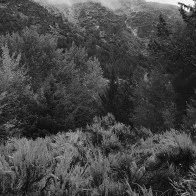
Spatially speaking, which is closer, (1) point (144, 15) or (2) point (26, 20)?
(2) point (26, 20)

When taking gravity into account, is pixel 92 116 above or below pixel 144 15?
above

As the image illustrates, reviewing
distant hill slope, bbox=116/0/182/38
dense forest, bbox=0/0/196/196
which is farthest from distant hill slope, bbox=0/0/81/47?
distant hill slope, bbox=116/0/182/38

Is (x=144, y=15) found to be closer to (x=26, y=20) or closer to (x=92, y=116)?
(x=26, y=20)

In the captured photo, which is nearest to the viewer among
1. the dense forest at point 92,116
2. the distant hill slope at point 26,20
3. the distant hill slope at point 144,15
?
the dense forest at point 92,116

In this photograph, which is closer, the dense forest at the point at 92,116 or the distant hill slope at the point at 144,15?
the dense forest at the point at 92,116

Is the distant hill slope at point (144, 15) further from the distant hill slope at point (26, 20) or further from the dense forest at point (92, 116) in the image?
the distant hill slope at point (26, 20)

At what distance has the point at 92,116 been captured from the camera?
1105 inches

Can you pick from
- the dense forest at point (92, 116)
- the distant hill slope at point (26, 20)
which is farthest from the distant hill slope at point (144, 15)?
the distant hill slope at point (26, 20)

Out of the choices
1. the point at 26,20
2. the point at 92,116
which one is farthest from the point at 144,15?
the point at 92,116

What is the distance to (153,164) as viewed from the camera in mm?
5824

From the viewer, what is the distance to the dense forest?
4211 millimetres

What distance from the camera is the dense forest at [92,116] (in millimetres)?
4211

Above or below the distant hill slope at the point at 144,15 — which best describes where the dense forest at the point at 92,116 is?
above

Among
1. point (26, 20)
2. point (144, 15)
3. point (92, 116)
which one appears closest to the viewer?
point (92, 116)
